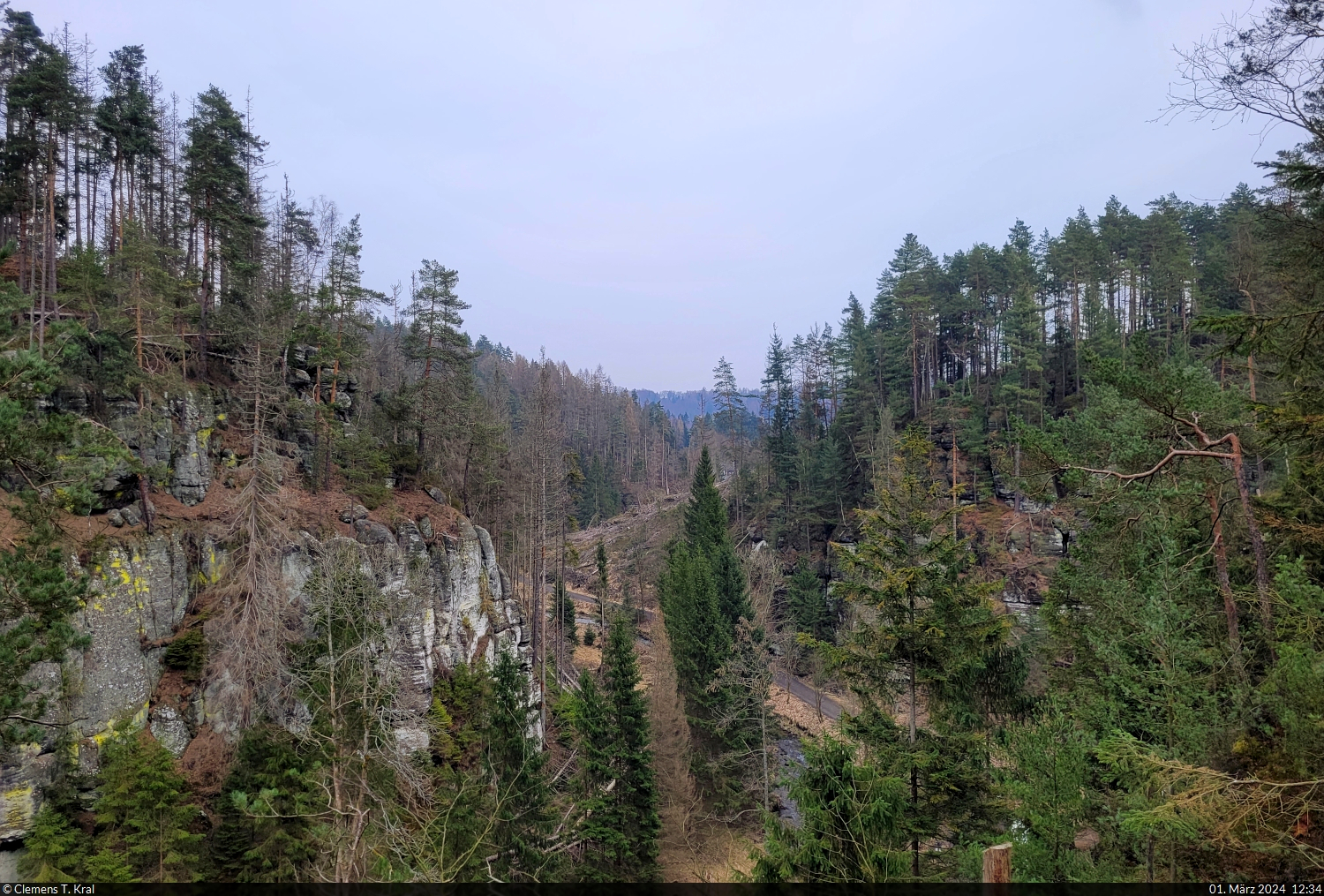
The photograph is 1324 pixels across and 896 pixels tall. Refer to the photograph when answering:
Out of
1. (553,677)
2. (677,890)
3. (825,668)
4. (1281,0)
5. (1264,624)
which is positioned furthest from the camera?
(553,677)

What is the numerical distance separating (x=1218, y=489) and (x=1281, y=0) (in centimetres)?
713

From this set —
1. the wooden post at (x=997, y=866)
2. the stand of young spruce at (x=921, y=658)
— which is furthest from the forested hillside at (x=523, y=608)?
the wooden post at (x=997, y=866)

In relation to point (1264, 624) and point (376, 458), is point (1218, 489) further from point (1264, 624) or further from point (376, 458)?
point (376, 458)

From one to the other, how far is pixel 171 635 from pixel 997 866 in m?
20.2

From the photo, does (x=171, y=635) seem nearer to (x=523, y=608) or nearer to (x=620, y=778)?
(x=620, y=778)

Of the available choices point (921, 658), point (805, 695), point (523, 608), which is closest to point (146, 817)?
point (921, 658)

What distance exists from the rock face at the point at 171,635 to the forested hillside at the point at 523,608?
97 mm

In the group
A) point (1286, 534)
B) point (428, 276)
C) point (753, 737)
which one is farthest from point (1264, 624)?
point (428, 276)

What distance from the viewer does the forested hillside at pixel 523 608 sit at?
704cm

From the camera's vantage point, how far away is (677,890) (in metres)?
5.28

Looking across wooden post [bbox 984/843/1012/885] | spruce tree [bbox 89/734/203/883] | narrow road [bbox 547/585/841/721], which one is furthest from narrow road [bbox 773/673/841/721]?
wooden post [bbox 984/843/1012/885]

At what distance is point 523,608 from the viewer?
3331cm

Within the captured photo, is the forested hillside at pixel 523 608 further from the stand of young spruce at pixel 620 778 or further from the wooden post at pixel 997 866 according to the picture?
the wooden post at pixel 997 866

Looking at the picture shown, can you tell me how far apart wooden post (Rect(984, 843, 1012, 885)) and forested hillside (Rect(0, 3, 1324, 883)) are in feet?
6.43
